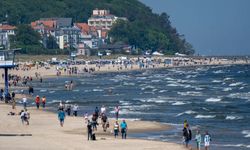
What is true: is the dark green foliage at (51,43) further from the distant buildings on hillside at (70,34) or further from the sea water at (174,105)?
the sea water at (174,105)

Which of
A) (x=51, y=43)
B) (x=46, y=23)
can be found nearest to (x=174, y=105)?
(x=51, y=43)

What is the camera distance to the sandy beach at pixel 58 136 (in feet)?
111

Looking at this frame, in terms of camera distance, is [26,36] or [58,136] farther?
[26,36]

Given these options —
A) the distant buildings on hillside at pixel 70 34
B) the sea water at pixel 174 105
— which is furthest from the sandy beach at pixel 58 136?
the distant buildings on hillside at pixel 70 34

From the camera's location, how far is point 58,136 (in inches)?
1481

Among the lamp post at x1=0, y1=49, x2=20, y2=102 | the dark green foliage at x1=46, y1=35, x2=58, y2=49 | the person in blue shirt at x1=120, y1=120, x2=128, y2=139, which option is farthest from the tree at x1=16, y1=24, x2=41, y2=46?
the person in blue shirt at x1=120, y1=120, x2=128, y2=139

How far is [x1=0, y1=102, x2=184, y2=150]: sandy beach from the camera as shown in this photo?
33.8m

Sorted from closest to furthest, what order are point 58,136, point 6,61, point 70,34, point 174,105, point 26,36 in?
1. point 58,136
2. point 174,105
3. point 6,61
4. point 26,36
5. point 70,34

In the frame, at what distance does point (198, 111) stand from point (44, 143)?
19673 mm

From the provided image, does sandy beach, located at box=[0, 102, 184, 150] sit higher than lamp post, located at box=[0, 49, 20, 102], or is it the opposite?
lamp post, located at box=[0, 49, 20, 102]

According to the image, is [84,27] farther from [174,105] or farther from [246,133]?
[246,133]

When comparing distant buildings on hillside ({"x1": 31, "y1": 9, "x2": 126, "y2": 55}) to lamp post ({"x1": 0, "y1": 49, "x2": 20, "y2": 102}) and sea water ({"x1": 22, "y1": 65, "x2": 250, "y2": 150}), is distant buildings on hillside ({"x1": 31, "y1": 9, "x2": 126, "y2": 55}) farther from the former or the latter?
lamp post ({"x1": 0, "y1": 49, "x2": 20, "y2": 102})

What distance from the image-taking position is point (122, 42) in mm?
183625

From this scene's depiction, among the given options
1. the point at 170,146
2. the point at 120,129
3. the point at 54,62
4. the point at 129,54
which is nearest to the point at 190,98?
the point at 120,129
